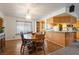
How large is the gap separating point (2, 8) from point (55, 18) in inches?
40.0

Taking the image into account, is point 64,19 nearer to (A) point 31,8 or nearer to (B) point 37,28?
(B) point 37,28

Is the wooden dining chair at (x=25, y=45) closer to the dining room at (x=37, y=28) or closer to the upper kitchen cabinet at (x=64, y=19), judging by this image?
the dining room at (x=37, y=28)

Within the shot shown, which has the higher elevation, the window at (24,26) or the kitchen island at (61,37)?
the window at (24,26)

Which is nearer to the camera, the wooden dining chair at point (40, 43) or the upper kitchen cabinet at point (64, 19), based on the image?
the upper kitchen cabinet at point (64, 19)

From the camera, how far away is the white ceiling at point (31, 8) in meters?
2.06

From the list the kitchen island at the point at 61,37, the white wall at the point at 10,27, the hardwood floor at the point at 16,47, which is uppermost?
the white wall at the point at 10,27

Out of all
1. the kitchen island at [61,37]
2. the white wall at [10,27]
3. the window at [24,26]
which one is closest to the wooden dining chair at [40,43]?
the kitchen island at [61,37]

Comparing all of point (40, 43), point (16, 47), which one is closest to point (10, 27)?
point (16, 47)

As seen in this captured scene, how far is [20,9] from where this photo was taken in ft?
6.86

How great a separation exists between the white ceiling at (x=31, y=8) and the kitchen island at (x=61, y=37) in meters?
0.44

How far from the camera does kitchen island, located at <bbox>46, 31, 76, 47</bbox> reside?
2162 millimetres

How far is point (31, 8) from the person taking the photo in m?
2.10
